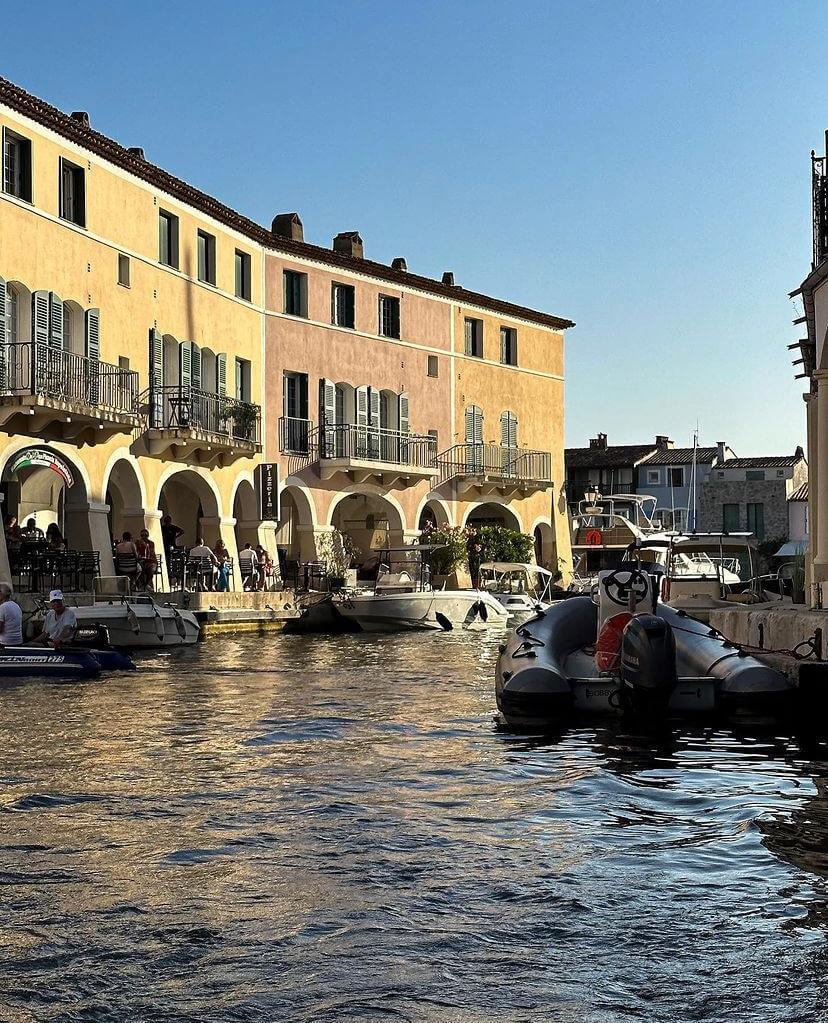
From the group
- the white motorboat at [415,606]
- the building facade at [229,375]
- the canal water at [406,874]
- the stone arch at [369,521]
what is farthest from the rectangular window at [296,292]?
the canal water at [406,874]

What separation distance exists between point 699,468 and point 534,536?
32515mm

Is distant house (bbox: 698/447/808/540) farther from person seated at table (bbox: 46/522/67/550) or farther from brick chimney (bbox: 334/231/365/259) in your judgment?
person seated at table (bbox: 46/522/67/550)

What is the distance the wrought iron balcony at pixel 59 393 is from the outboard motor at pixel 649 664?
16.7m

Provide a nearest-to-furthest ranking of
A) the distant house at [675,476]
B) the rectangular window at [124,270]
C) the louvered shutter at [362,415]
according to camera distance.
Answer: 1. the rectangular window at [124,270]
2. the louvered shutter at [362,415]
3. the distant house at [675,476]

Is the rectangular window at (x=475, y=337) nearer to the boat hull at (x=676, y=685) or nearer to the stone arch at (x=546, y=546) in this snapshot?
the stone arch at (x=546, y=546)

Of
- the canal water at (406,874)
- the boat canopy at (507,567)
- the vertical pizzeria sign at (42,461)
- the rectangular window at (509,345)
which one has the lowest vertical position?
the canal water at (406,874)

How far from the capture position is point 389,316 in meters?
46.5

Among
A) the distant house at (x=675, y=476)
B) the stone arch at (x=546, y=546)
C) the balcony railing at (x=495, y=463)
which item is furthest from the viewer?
the distant house at (x=675, y=476)

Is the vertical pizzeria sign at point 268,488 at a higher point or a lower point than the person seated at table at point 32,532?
higher

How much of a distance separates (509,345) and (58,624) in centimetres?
3342

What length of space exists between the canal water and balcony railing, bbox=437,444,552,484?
3272 cm

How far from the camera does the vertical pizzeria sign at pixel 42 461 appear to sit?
28969 mm

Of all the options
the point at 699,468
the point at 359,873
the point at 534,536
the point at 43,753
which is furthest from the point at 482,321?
the point at 359,873

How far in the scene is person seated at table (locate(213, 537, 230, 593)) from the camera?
34438 millimetres
